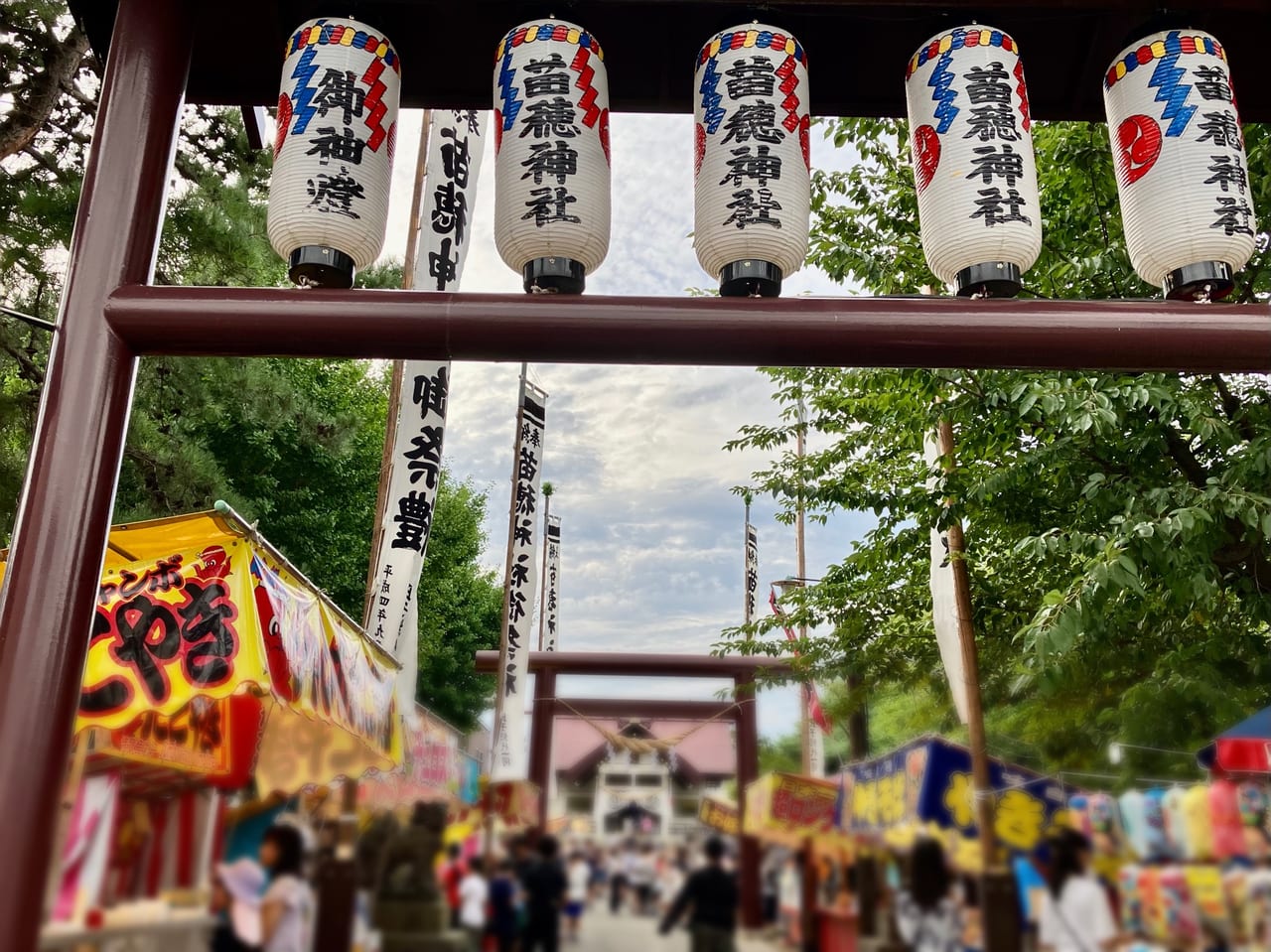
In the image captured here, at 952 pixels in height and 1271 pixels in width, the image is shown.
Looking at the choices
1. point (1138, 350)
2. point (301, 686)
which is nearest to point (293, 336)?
point (301, 686)

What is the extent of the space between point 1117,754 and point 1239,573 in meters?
2.12

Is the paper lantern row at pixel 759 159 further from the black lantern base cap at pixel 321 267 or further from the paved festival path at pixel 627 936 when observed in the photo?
the paved festival path at pixel 627 936

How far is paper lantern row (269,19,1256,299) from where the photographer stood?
6.56ft

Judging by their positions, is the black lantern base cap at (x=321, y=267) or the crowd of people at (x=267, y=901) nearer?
the crowd of people at (x=267, y=901)

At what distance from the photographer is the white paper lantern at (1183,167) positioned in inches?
78.0

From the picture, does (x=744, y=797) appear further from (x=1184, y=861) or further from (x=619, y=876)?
(x=1184, y=861)

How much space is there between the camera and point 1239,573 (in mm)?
4445

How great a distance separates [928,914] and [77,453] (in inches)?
74.9

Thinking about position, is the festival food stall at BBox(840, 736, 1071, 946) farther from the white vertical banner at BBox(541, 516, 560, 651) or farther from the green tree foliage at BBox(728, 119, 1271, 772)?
the white vertical banner at BBox(541, 516, 560, 651)

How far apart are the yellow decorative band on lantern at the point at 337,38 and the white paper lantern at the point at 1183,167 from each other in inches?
70.1

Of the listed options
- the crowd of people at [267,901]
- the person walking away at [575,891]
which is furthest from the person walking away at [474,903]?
the crowd of people at [267,901]

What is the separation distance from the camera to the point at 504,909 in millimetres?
1691

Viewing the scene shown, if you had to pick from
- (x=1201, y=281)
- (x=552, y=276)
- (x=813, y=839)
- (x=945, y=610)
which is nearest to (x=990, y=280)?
(x=1201, y=281)

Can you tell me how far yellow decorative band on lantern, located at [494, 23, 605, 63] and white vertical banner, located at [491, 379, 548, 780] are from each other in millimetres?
2440
